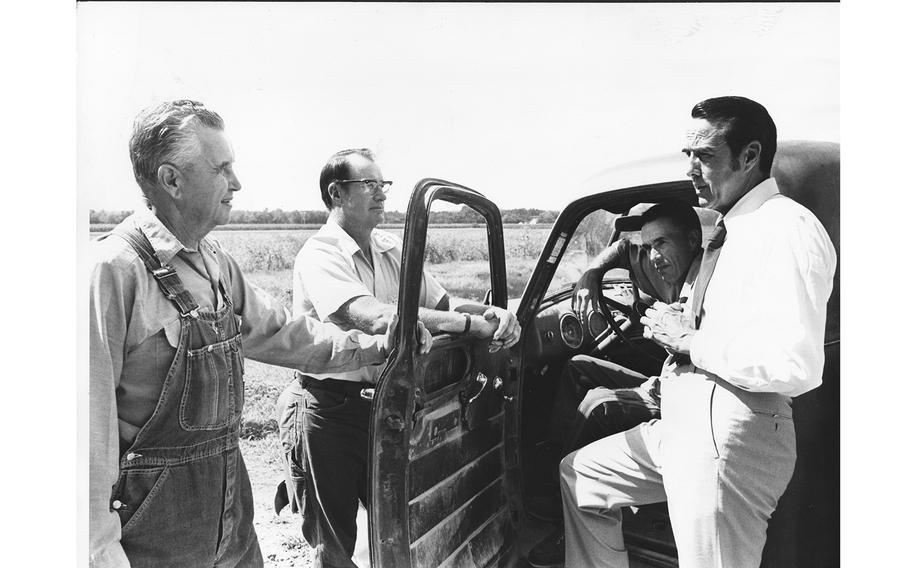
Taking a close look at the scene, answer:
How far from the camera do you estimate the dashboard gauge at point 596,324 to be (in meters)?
2.85

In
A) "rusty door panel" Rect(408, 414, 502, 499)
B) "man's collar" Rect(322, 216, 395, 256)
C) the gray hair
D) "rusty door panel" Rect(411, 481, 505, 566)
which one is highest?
the gray hair

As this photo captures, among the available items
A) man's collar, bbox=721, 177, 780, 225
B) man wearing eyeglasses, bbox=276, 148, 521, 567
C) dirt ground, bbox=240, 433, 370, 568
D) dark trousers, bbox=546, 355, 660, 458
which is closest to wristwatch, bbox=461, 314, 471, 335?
man wearing eyeglasses, bbox=276, 148, 521, 567

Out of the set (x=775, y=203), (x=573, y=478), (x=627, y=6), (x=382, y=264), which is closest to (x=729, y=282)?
(x=775, y=203)

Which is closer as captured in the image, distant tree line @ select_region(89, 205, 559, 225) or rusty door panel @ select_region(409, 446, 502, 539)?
rusty door panel @ select_region(409, 446, 502, 539)

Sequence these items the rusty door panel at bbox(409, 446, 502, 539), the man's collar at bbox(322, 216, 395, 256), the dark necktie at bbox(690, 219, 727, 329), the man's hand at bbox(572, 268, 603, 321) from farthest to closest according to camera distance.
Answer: the man's hand at bbox(572, 268, 603, 321) → the man's collar at bbox(322, 216, 395, 256) → the dark necktie at bbox(690, 219, 727, 329) → the rusty door panel at bbox(409, 446, 502, 539)

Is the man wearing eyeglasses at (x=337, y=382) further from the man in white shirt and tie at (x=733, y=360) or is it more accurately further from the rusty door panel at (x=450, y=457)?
the man in white shirt and tie at (x=733, y=360)

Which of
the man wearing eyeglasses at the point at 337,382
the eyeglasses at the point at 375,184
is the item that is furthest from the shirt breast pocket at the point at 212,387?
the eyeglasses at the point at 375,184

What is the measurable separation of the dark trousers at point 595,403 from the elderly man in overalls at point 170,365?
941 millimetres

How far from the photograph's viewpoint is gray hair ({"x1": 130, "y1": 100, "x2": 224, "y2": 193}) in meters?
1.67

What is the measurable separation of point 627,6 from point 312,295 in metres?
1.50

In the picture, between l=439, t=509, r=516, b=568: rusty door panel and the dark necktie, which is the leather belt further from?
the dark necktie

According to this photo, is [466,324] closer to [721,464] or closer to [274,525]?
[721,464]

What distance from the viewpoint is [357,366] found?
2100 mm

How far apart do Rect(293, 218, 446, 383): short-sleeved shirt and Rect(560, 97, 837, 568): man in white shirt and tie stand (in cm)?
97
